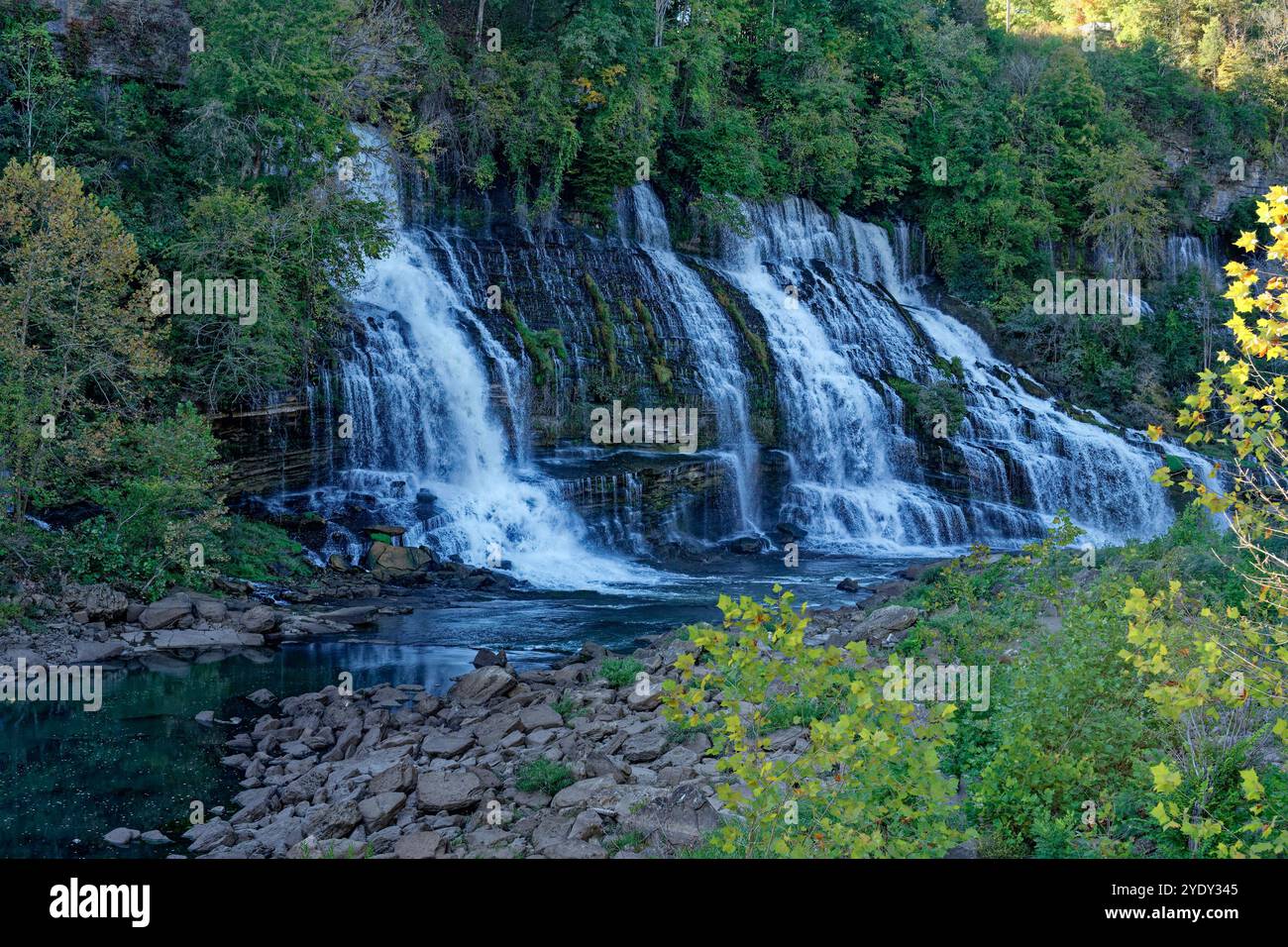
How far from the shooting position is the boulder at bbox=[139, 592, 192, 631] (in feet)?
48.1

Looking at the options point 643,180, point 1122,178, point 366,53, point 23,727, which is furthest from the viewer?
point 1122,178

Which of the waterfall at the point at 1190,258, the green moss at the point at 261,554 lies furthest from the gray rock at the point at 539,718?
the waterfall at the point at 1190,258

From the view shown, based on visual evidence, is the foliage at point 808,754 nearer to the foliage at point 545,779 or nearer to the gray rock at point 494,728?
the foliage at point 545,779

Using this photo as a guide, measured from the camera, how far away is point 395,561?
18.7 meters

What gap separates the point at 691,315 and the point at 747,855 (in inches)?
876

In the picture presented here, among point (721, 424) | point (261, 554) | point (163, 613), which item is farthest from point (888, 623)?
point (721, 424)

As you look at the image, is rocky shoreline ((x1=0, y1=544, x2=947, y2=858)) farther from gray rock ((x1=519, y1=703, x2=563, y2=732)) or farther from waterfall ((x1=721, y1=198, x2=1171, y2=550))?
waterfall ((x1=721, y1=198, x2=1171, y2=550))

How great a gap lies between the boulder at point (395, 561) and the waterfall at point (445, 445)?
53cm

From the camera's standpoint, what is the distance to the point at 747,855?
15.8ft

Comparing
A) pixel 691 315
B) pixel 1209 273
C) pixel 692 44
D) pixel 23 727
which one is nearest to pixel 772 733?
pixel 23 727

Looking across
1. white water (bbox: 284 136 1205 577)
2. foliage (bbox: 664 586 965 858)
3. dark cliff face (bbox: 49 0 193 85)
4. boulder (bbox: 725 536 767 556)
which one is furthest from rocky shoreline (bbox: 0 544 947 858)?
dark cliff face (bbox: 49 0 193 85)

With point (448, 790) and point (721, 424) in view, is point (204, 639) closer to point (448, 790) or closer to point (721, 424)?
point (448, 790)

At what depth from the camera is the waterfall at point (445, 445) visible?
20.0 m
